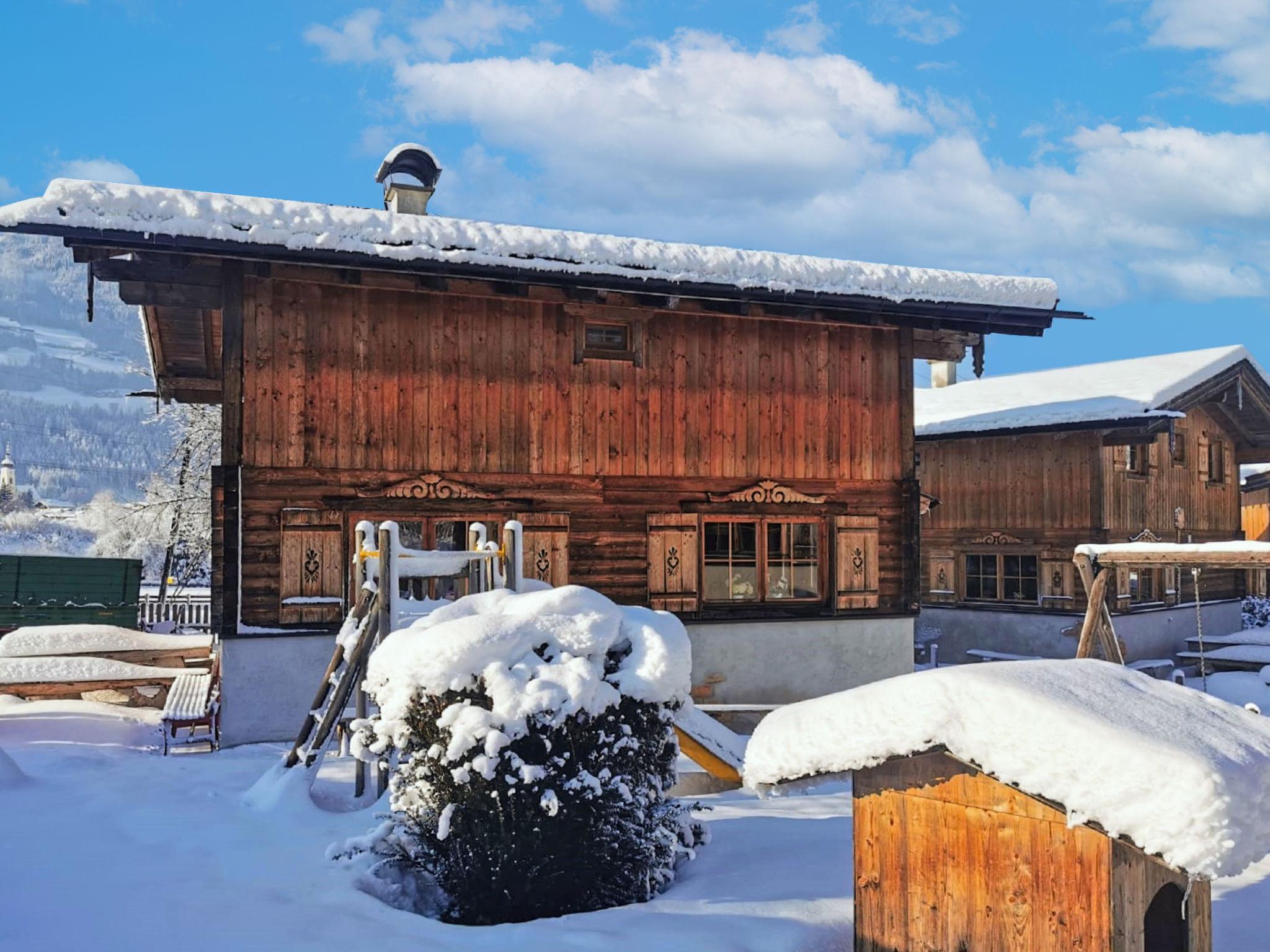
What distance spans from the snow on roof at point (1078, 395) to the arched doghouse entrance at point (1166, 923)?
15.1m

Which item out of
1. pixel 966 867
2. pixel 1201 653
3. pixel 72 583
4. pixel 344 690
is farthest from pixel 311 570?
pixel 72 583

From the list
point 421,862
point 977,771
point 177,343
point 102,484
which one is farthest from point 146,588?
point 102,484

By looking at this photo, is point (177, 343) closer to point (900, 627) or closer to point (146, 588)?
point (900, 627)

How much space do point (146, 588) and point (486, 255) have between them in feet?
121

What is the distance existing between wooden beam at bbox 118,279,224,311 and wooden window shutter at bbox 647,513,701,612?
582 centimetres

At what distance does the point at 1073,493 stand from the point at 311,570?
15.3 meters

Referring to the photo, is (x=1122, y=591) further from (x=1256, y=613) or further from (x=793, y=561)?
(x=793, y=561)

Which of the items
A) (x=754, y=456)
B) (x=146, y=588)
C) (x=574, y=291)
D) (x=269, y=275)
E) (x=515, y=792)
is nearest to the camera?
(x=515, y=792)

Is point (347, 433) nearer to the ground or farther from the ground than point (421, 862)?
farther from the ground

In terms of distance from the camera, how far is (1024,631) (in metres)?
20.8

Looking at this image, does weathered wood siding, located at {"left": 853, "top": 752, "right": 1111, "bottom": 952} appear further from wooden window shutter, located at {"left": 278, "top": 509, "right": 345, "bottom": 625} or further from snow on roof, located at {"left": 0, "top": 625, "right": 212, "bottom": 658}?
snow on roof, located at {"left": 0, "top": 625, "right": 212, "bottom": 658}

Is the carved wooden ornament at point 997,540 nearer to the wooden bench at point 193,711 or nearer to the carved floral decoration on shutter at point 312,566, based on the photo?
the carved floral decoration on shutter at point 312,566

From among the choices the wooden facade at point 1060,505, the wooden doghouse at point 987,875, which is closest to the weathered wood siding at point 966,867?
the wooden doghouse at point 987,875

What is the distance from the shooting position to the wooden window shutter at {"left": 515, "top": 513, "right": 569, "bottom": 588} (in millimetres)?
12516
